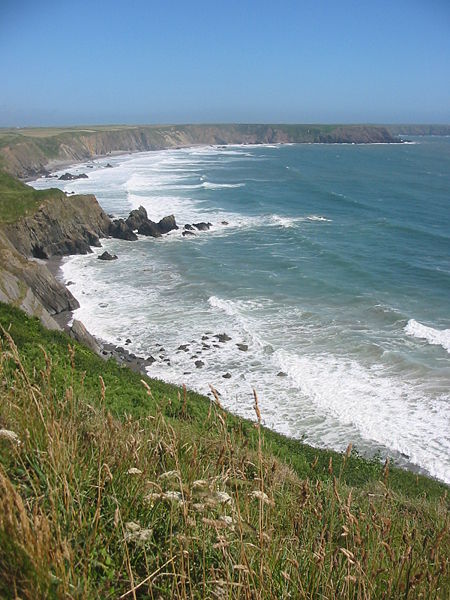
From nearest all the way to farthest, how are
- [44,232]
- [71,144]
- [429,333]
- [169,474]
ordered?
[169,474]
[429,333]
[44,232]
[71,144]

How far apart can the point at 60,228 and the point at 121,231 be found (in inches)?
288

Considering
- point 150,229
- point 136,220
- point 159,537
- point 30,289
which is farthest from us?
point 136,220

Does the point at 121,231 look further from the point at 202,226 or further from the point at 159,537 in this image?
the point at 159,537

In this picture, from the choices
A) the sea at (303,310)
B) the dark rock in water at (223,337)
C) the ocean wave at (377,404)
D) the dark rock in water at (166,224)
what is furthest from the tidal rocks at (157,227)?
the ocean wave at (377,404)

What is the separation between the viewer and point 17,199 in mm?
41156

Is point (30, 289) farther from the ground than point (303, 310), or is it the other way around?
point (30, 289)

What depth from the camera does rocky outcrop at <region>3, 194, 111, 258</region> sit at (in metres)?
38.7

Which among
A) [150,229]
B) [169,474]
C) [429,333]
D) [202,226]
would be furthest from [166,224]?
[169,474]

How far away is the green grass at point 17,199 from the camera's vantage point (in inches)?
1529

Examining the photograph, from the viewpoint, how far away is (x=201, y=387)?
69.5 feet

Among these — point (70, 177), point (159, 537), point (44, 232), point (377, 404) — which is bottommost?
point (377, 404)

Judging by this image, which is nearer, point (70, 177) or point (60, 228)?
point (60, 228)

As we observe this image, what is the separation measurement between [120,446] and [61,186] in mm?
80619

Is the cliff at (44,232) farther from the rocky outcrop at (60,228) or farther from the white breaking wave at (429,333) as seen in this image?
the white breaking wave at (429,333)
